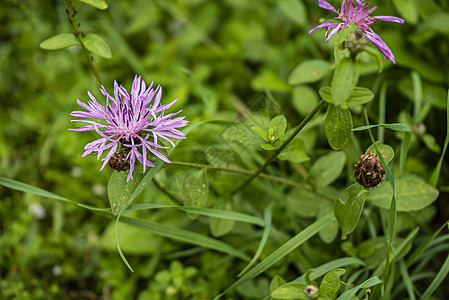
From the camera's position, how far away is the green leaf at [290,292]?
43.5 inches

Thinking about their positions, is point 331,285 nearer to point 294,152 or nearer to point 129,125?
point 294,152

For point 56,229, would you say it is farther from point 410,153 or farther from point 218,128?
point 410,153

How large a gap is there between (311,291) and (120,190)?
1.96 ft

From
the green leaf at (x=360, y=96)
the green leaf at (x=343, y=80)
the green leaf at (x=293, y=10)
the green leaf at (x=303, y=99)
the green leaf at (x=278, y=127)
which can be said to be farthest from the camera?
the green leaf at (x=293, y=10)

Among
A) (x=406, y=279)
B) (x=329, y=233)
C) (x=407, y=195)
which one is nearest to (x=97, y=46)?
(x=329, y=233)

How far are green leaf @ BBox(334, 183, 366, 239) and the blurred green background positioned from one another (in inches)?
18.8

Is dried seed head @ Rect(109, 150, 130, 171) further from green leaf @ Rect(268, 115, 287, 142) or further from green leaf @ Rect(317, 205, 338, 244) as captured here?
green leaf @ Rect(317, 205, 338, 244)

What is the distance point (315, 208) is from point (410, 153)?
2.00 ft

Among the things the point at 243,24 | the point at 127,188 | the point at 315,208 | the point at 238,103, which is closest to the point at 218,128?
the point at 238,103

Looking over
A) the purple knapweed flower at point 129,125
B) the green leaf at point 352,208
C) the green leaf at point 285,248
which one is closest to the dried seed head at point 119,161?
the purple knapweed flower at point 129,125

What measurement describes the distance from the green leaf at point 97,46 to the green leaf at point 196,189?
46 centimetres

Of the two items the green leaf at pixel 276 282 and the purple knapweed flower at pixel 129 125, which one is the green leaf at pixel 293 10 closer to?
the purple knapweed flower at pixel 129 125

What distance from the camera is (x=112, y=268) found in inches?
71.6

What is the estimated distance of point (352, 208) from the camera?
1.15m
